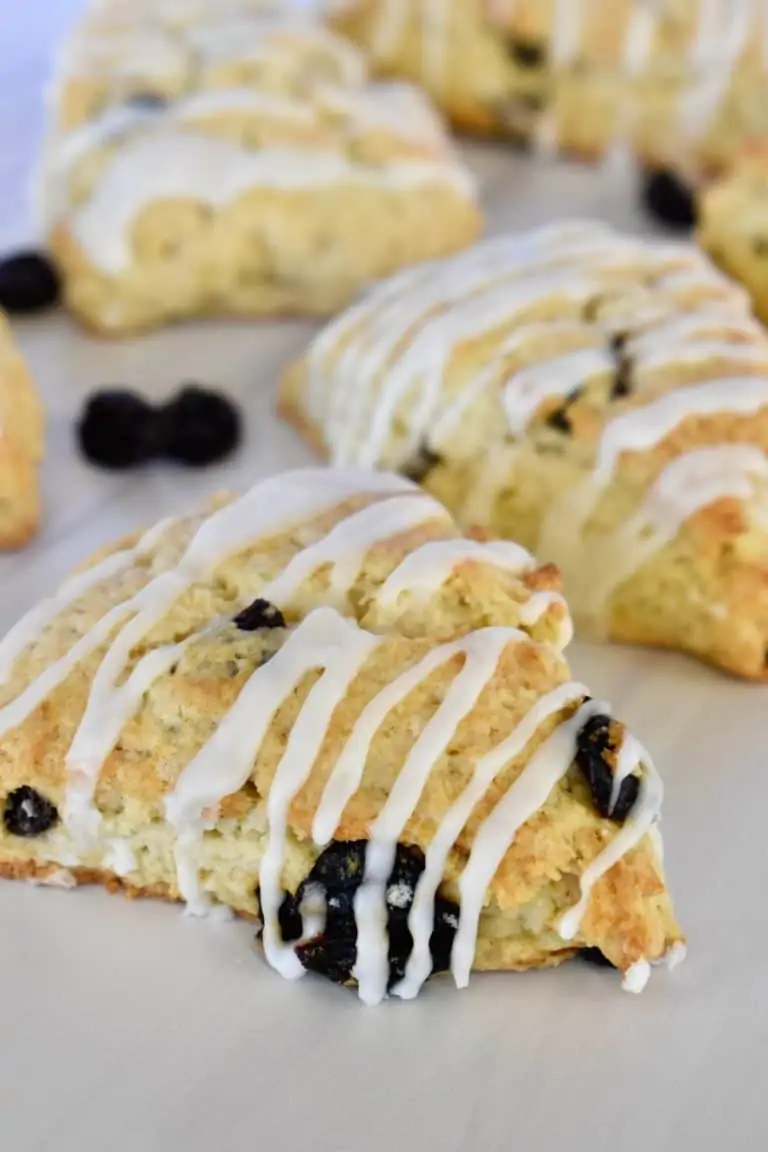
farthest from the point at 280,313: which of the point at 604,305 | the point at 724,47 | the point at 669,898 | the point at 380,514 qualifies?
the point at 669,898

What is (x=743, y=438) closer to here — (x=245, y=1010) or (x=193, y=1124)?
(x=245, y=1010)

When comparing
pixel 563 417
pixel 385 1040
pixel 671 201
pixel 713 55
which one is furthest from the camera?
pixel 713 55

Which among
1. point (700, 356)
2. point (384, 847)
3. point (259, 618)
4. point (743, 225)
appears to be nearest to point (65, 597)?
point (259, 618)

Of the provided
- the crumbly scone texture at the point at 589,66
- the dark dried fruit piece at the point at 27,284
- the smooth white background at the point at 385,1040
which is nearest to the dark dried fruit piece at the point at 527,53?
the crumbly scone texture at the point at 589,66

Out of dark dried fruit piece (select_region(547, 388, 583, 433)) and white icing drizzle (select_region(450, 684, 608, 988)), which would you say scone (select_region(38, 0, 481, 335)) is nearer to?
dark dried fruit piece (select_region(547, 388, 583, 433))

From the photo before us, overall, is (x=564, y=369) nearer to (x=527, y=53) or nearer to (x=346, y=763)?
(x=346, y=763)

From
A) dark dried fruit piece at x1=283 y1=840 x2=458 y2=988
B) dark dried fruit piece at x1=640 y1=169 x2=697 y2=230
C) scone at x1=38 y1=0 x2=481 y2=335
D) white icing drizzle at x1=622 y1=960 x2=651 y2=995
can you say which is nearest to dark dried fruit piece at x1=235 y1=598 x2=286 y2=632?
dark dried fruit piece at x1=283 y1=840 x2=458 y2=988

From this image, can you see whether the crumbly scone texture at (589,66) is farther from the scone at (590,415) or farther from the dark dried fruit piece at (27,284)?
the dark dried fruit piece at (27,284)
